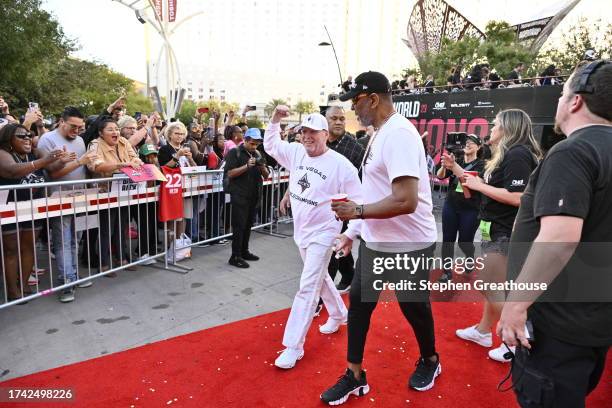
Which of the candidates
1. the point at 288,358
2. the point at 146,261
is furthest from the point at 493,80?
the point at 288,358

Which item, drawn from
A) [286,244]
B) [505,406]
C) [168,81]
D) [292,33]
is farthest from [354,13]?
[505,406]

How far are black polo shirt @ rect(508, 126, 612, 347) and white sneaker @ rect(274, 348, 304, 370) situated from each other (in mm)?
→ 2015

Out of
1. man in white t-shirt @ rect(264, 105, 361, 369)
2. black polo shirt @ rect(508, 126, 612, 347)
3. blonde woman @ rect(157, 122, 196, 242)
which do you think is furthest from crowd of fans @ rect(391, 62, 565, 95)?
black polo shirt @ rect(508, 126, 612, 347)

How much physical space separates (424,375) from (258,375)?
4.13 ft

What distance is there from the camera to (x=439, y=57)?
1276 inches

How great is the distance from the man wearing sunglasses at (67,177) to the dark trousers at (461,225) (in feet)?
14.4

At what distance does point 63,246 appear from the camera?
4.42 meters

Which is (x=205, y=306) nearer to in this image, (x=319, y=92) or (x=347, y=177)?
(x=347, y=177)

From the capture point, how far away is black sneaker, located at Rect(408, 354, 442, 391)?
298 cm

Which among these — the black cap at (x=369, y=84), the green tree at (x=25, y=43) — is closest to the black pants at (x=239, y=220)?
the black cap at (x=369, y=84)

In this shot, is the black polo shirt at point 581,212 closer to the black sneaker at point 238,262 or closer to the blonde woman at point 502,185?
the blonde woman at point 502,185

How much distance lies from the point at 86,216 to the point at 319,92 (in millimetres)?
137340

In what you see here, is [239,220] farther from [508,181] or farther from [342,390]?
[508,181]

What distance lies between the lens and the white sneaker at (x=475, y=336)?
373 centimetres
